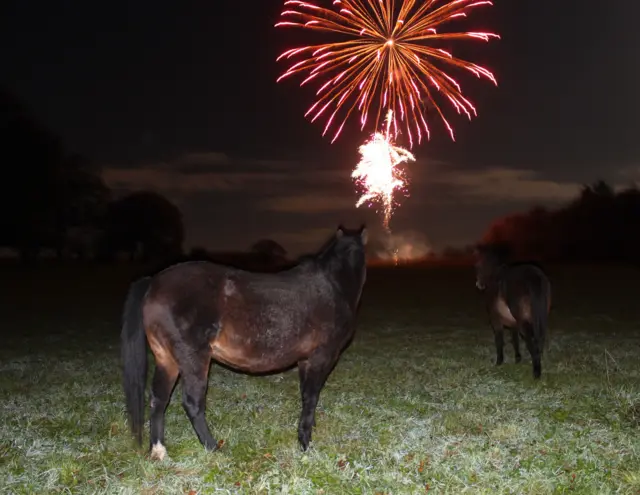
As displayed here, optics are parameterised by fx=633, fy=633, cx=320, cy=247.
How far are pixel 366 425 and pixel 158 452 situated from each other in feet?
8.10

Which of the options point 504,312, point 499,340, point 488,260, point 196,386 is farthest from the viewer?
point 488,260

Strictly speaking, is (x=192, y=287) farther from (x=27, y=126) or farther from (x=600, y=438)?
(x=27, y=126)

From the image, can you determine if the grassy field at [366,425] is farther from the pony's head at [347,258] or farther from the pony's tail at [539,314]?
the pony's head at [347,258]

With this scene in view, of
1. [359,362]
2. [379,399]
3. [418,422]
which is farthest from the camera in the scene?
[359,362]

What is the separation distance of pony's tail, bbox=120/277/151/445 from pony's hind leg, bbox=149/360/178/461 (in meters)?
0.12

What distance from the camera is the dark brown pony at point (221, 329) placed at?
6039 millimetres

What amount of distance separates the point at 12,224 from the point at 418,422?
3168 cm

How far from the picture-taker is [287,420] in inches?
305

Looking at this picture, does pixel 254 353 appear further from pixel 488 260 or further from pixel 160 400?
pixel 488 260

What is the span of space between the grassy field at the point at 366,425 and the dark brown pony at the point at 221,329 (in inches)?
22.2

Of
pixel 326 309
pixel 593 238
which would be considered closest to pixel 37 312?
pixel 326 309

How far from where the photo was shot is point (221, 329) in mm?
6180

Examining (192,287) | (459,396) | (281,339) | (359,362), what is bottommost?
(359,362)

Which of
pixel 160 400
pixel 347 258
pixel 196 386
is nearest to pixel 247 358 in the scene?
pixel 196 386
